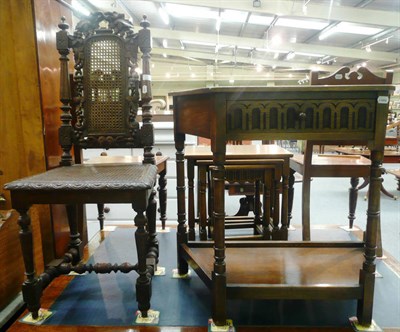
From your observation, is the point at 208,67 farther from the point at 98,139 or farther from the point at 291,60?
the point at 98,139

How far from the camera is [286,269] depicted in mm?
1371

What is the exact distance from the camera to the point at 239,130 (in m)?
1.13

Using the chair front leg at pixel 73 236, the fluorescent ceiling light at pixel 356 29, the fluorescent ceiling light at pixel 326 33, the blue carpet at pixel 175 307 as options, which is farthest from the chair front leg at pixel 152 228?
the fluorescent ceiling light at pixel 326 33

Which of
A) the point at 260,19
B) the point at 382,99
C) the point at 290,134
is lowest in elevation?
the point at 290,134

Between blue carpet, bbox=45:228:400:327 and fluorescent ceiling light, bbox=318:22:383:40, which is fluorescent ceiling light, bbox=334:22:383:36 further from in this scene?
Result: blue carpet, bbox=45:228:400:327

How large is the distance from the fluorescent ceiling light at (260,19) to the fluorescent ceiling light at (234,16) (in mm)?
140

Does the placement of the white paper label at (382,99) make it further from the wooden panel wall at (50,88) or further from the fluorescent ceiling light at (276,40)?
the fluorescent ceiling light at (276,40)

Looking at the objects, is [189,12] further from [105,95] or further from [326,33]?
[105,95]

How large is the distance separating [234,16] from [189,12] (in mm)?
828

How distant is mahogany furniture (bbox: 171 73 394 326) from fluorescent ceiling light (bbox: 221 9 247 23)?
4.83 meters

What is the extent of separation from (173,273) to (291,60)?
9.58 meters

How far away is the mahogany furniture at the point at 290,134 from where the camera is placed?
43.6 inches

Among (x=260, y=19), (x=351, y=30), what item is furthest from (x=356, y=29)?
(x=260, y=19)

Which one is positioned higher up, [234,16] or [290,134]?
[234,16]
